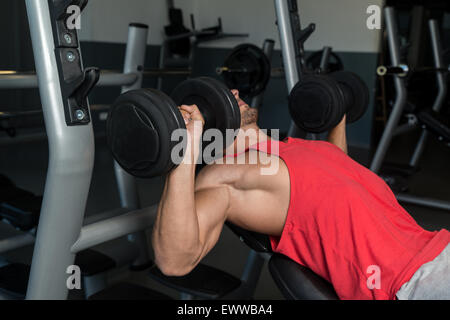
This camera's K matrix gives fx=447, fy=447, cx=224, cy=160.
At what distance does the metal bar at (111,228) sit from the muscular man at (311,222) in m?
0.11

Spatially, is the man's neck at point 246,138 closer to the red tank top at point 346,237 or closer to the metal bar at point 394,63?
the red tank top at point 346,237

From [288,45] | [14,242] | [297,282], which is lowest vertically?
[14,242]

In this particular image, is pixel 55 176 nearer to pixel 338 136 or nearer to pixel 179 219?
pixel 179 219

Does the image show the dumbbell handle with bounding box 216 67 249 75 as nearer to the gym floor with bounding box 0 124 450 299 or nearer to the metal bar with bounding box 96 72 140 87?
the metal bar with bounding box 96 72 140 87

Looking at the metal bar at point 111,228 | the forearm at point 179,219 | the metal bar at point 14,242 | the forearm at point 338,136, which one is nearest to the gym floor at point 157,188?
the metal bar at point 14,242

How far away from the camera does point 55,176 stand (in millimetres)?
822

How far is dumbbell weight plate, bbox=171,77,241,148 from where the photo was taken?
0.94 meters

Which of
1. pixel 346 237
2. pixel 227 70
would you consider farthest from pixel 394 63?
pixel 346 237

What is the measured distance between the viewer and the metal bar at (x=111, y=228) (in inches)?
35.7

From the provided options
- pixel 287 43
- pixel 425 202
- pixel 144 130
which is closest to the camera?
pixel 144 130

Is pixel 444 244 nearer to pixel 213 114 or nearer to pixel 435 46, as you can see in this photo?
pixel 213 114

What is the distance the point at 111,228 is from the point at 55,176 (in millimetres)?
192

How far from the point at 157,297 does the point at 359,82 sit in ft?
3.48

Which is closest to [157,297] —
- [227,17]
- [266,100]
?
[266,100]
